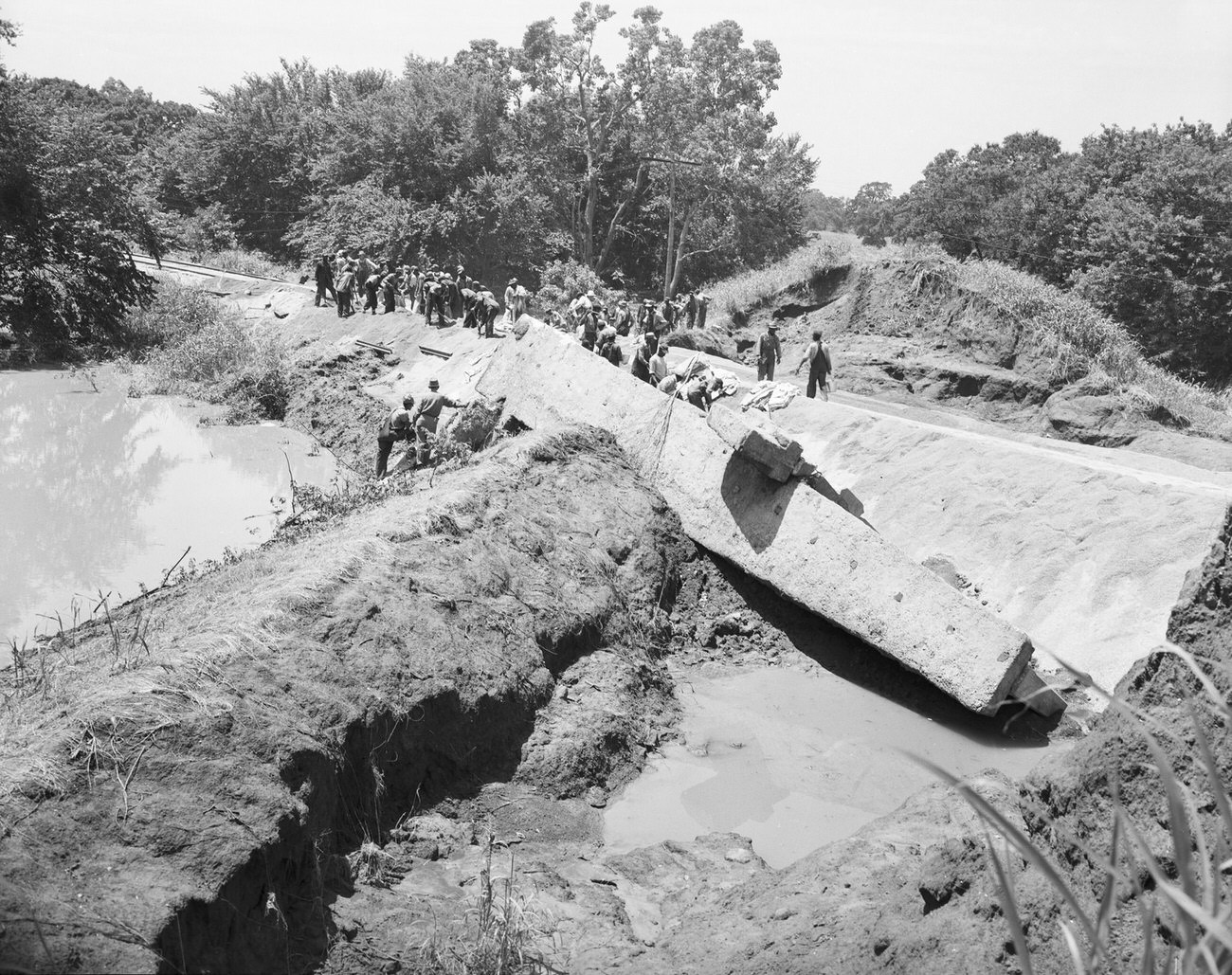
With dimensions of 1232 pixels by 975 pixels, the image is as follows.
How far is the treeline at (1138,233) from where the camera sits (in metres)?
24.6

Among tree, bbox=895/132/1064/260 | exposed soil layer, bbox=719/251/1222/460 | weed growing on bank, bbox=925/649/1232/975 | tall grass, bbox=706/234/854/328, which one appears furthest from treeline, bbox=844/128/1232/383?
weed growing on bank, bbox=925/649/1232/975

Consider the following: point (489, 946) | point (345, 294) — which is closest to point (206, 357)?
point (345, 294)

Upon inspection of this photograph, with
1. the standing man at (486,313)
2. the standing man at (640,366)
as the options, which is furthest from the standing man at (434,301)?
the standing man at (640,366)

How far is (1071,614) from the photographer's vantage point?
31.9 ft

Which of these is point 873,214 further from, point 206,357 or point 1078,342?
point 206,357

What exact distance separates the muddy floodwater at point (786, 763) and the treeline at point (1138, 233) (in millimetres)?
19553

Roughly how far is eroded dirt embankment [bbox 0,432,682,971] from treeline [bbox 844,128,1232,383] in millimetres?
19564

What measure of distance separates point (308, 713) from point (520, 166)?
31179mm

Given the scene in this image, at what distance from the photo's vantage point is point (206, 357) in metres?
21.9

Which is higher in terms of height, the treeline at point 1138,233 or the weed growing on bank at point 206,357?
the treeline at point 1138,233

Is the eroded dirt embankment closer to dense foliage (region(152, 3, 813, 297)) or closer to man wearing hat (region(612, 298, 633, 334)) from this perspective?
man wearing hat (region(612, 298, 633, 334))

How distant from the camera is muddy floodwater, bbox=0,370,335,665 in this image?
1132 centimetres

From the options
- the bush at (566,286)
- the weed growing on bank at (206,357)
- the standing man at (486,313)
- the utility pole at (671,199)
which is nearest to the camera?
the standing man at (486,313)

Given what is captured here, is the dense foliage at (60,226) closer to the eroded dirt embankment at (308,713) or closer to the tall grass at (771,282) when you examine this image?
the tall grass at (771,282)
